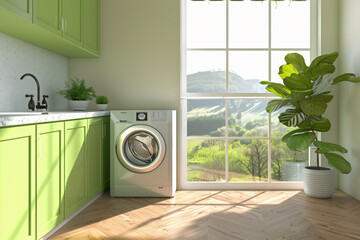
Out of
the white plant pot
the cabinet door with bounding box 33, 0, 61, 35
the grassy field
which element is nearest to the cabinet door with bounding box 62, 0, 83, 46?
the cabinet door with bounding box 33, 0, 61, 35

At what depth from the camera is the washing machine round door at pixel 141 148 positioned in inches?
121

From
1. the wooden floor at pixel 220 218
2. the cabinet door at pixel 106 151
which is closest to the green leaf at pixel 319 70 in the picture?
the wooden floor at pixel 220 218

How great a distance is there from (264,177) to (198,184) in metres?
0.76

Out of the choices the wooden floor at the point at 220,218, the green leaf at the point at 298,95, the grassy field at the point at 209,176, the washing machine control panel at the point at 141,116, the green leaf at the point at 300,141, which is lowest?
the wooden floor at the point at 220,218

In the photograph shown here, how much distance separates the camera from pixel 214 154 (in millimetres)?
3623

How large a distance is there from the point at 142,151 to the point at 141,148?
0.10 feet

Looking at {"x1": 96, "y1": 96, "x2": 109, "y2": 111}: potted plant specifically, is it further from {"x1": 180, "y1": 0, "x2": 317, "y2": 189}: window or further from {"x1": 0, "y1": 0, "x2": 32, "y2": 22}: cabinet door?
{"x1": 0, "y1": 0, "x2": 32, "y2": 22}: cabinet door

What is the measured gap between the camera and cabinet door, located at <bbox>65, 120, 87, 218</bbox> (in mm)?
2369

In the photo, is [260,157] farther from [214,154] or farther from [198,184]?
[198,184]

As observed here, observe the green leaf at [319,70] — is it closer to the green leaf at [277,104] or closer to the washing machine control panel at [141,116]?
the green leaf at [277,104]

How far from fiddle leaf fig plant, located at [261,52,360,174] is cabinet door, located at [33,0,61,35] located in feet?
6.63

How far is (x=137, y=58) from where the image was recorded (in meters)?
3.60

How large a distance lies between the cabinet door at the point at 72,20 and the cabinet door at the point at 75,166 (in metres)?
0.79

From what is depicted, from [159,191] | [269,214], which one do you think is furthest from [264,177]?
[159,191]
